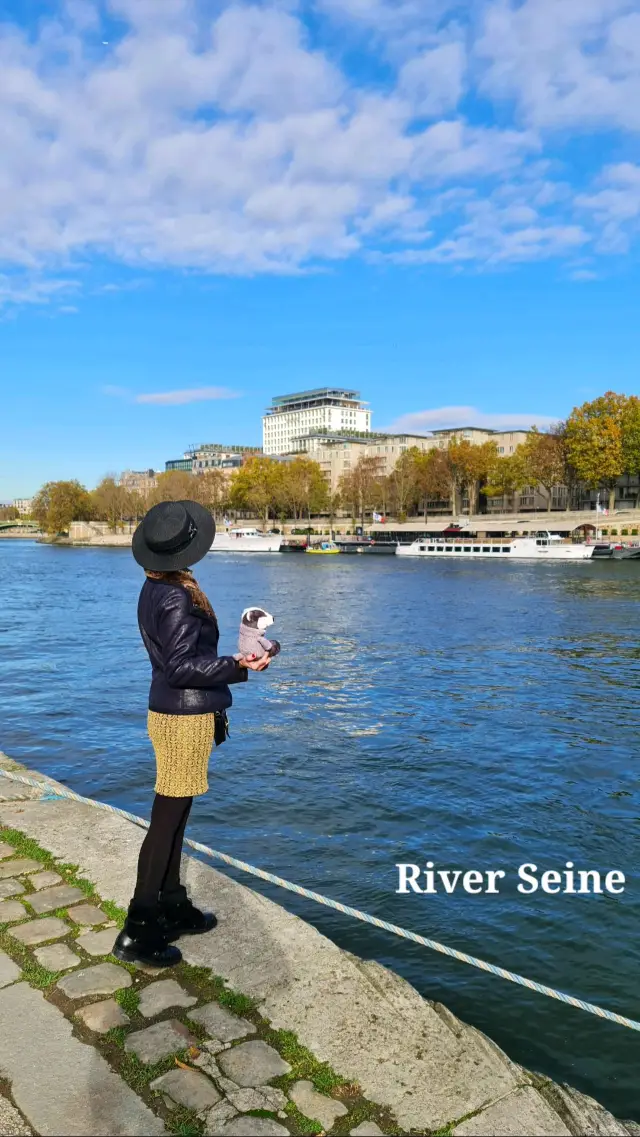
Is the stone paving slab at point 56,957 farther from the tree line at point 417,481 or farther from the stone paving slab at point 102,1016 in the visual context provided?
the tree line at point 417,481

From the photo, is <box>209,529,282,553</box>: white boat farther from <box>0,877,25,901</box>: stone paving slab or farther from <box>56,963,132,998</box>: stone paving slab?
<box>56,963,132,998</box>: stone paving slab

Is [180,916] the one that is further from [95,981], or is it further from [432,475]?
[432,475]

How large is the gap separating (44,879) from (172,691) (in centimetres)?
210

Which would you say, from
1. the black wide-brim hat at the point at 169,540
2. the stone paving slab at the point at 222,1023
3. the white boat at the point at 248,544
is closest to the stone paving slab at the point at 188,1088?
the stone paving slab at the point at 222,1023

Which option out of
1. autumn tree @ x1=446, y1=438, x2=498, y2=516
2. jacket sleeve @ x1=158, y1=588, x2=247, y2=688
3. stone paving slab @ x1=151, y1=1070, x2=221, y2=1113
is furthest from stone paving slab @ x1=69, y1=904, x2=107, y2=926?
autumn tree @ x1=446, y1=438, x2=498, y2=516

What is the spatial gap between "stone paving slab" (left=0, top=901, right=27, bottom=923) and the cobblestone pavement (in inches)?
4.5

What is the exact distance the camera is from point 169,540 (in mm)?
4688

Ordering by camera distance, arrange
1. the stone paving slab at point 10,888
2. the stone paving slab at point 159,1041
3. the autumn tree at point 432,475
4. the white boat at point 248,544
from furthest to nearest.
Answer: the autumn tree at point 432,475 < the white boat at point 248,544 < the stone paving slab at point 10,888 < the stone paving slab at point 159,1041

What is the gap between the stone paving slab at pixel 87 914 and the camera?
5.14 metres

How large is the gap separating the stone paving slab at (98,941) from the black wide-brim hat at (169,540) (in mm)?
2258

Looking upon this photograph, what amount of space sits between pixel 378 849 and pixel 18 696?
11.4 meters

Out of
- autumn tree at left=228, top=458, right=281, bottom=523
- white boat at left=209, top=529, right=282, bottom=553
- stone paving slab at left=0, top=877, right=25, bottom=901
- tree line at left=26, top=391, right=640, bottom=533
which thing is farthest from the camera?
autumn tree at left=228, top=458, right=281, bottom=523

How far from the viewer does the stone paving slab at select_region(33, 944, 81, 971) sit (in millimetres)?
4590

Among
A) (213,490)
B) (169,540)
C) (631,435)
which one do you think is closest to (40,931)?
(169,540)
